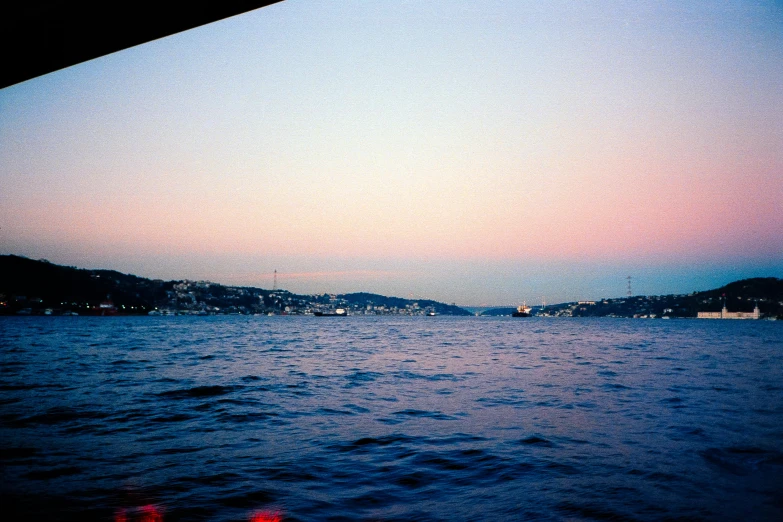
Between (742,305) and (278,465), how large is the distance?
724 ft

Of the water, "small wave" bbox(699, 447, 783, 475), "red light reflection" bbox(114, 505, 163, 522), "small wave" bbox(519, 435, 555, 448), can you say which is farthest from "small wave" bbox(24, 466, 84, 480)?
"small wave" bbox(699, 447, 783, 475)

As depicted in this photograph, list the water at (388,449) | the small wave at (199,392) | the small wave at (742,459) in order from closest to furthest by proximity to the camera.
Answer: the water at (388,449), the small wave at (742,459), the small wave at (199,392)

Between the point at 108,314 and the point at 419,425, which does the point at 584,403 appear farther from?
the point at 108,314

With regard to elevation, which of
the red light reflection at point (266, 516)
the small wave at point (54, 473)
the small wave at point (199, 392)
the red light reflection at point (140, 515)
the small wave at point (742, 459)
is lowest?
the small wave at point (199, 392)

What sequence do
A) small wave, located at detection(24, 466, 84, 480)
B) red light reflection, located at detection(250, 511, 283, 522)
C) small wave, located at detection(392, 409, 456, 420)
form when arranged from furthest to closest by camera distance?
1. small wave, located at detection(392, 409, 456, 420)
2. small wave, located at detection(24, 466, 84, 480)
3. red light reflection, located at detection(250, 511, 283, 522)

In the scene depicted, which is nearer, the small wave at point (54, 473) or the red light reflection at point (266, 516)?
the red light reflection at point (266, 516)

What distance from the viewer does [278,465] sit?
6.68 meters

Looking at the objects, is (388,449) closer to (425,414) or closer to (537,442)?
(537,442)

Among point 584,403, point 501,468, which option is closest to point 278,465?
point 501,468

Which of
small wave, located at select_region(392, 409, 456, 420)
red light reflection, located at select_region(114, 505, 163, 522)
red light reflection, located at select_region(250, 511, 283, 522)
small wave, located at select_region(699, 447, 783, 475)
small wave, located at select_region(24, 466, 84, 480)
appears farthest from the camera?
small wave, located at select_region(392, 409, 456, 420)

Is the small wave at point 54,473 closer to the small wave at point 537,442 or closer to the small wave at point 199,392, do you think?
the small wave at point 199,392

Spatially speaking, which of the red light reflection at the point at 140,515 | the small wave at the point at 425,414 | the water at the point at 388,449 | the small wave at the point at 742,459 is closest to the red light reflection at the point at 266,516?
the water at the point at 388,449

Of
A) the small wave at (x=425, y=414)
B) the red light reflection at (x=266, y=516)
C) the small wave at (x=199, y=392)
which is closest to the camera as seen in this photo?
the red light reflection at (x=266, y=516)

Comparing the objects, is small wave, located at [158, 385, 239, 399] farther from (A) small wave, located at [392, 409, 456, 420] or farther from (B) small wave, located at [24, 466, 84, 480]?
(B) small wave, located at [24, 466, 84, 480]
